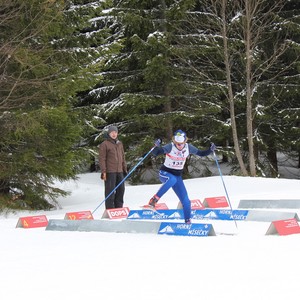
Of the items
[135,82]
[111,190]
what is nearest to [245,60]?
[135,82]

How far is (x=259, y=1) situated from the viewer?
1942 centimetres

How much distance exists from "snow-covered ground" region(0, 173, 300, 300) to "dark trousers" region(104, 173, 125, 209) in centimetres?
250

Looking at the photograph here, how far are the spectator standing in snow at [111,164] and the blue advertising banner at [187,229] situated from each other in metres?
3.55

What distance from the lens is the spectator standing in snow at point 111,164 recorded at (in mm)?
11469

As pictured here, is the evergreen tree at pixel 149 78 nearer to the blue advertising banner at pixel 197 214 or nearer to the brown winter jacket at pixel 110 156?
the brown winter jacket at pixel 110 156

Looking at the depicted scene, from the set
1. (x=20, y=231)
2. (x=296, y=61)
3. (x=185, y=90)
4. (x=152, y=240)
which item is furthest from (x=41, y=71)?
(x=296, y=61)

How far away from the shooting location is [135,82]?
20.6 metres

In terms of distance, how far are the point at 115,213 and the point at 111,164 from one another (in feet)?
4.29

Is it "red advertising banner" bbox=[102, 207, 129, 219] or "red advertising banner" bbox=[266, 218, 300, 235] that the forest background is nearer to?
"red advertising banner" bbox=[102, 207, 129, 219]

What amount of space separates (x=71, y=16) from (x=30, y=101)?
9.09ft

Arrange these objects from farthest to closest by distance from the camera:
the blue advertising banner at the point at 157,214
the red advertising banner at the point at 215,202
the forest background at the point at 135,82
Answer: the forest background at the point at 135,82, the red advertising banner at the point at 215,202, the blue advertising banner at the point at 157,214

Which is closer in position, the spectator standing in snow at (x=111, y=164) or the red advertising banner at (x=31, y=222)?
the red advertising banner at (x=31, y=222)

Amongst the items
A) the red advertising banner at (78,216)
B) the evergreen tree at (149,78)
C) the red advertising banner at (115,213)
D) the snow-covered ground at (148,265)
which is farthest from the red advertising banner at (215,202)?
the evergreen tree at (149,78)

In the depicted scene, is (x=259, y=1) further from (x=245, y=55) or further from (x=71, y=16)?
(x=71, y=16)
